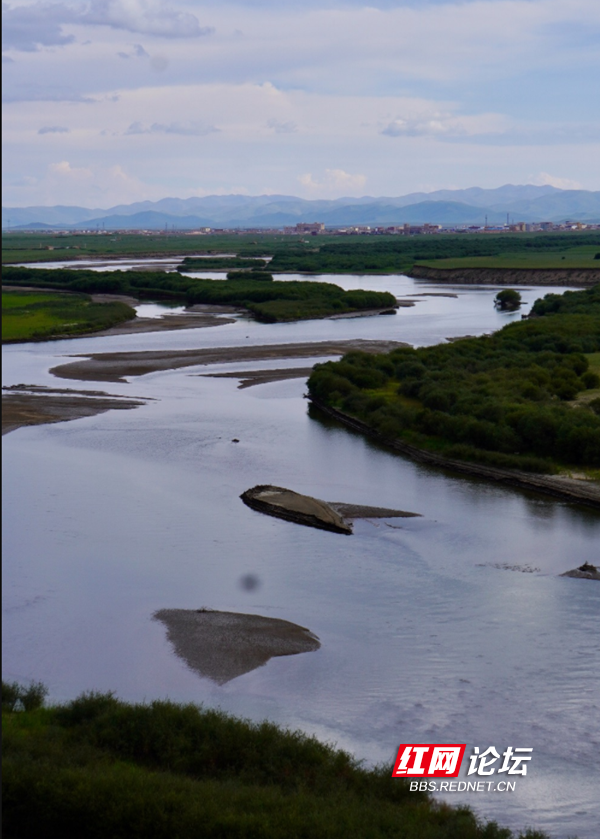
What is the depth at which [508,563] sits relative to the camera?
2025 centimetres

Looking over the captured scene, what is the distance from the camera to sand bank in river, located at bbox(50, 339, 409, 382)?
45.2 metres

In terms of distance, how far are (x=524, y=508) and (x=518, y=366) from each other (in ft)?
51.8

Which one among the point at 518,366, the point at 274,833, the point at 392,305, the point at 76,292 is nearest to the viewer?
the point at 274,833

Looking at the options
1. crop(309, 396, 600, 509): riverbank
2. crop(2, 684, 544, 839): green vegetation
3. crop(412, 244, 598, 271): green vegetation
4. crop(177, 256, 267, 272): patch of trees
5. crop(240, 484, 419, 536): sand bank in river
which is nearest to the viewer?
crop(2, 684, 544, 839): green vegetation

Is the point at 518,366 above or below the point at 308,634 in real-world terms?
above

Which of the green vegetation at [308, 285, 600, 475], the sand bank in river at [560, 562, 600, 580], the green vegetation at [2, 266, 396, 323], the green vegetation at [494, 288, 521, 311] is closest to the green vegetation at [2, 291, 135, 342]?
the green vegetation at [2, 266, 396, 323]

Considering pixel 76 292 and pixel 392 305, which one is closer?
pixel 392 305

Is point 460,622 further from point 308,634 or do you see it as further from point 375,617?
point 308,634

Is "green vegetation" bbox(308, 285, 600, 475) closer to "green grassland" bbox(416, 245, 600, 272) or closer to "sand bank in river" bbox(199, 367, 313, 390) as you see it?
"sand bank in river" bbox(199, 367, 313, 390)

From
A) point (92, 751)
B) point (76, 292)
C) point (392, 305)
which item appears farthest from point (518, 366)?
point (76, 292)

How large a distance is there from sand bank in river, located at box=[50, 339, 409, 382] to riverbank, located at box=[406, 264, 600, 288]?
5080 cm

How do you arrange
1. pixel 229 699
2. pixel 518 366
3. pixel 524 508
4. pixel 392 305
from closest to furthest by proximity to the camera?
pixel 229 699, pixel 524 508, pixel 518 366, pixel 392 305

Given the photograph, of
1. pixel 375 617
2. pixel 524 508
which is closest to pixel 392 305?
pixel 524 508

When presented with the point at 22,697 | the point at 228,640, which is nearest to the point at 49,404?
the point at 228,640
